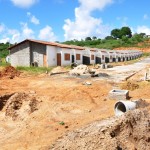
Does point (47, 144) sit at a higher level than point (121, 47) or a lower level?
lower

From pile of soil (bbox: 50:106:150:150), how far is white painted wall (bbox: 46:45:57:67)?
30.2 meters

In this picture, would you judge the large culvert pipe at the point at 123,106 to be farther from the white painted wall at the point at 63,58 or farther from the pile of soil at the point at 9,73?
the white painted wall at the point at 63,58

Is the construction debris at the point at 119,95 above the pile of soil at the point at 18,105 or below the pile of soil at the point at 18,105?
above

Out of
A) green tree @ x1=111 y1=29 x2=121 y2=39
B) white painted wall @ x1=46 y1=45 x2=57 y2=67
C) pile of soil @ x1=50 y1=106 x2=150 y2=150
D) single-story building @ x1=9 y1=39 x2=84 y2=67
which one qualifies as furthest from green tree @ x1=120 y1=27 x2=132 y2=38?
pile of soil @ x1=50 y1=106 x2=150 y2=150

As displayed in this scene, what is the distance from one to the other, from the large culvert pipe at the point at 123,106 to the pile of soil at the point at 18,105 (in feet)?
13.2

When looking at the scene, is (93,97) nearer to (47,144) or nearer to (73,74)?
(47,144)

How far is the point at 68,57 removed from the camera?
41.9m

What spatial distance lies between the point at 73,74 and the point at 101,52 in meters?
25.7

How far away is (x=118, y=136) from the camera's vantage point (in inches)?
316

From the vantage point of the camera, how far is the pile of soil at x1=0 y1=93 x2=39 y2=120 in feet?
45.2

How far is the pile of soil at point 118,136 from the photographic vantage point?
24.6 feet

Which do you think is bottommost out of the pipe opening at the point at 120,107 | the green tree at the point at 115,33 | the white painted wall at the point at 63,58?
the pipe opening at the point at 120,107

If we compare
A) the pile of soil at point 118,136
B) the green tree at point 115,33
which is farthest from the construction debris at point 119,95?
the green tree at point 115,33

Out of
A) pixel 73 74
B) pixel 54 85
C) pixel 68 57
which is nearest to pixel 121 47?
pixel 68 57
